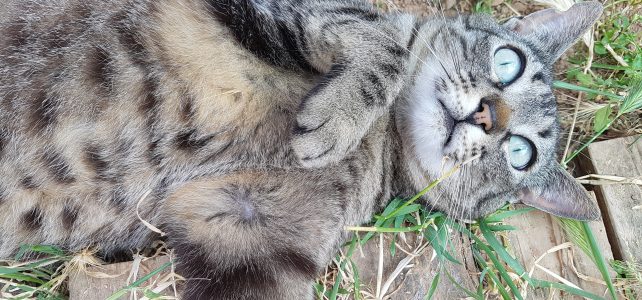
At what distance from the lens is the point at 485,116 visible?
1.86 meters

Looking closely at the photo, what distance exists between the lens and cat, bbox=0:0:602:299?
1836 mm

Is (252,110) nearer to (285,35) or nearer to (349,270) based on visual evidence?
(285,35)

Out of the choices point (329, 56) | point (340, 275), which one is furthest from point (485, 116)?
point (340, 275)

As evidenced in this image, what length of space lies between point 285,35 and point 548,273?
1523 mm

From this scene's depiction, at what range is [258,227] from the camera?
192 cm

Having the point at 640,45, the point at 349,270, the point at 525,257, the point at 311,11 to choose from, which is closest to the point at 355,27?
the point at 311,11

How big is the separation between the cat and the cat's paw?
0.02 meters

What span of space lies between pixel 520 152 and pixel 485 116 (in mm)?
308

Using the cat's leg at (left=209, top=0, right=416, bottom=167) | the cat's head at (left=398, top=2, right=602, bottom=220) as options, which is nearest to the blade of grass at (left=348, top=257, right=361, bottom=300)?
the cat's head at (left=398, top=2, right=602, bottom=220)

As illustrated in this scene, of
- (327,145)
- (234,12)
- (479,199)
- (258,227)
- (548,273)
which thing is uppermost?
(234,12)

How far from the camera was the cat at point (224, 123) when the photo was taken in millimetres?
1836

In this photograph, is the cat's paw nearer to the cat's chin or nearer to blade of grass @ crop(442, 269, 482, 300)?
the cat's chin

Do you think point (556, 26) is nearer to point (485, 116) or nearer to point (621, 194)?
point (485, 116)

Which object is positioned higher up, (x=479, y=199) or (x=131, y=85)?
(x=131, y=85)
